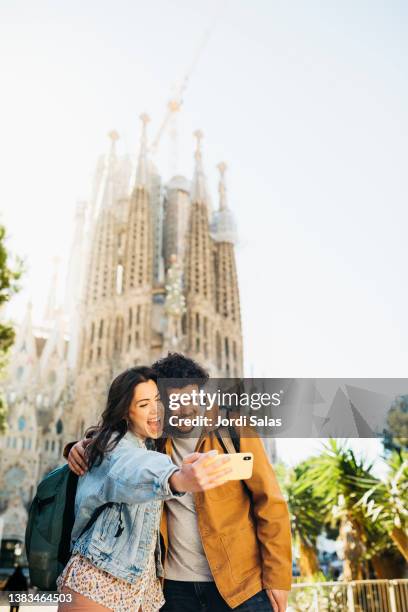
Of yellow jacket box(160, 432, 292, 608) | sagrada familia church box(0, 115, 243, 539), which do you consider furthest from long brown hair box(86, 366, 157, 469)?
sagrada familia church box(0, 115, 243, 539)

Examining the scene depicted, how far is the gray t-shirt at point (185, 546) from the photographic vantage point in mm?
2535

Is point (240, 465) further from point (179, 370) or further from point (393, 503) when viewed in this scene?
point (393, 503)

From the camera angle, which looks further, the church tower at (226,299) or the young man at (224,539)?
the church tower at (226,299)

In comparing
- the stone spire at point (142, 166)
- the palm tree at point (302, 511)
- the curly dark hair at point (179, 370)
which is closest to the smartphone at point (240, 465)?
the curly dark hair at point (179, 370)

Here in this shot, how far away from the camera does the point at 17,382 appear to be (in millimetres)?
33594

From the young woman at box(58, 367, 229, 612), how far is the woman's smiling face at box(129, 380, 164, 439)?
0.05 metres

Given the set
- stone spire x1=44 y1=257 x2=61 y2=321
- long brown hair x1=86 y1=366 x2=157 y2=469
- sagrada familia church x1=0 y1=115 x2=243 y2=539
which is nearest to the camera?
long brown hair x1=86 y1=366 x2=157 y2=469

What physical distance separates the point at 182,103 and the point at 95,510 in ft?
192

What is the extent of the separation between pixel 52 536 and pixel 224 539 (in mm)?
782

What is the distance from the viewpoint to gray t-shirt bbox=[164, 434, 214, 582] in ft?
8.32

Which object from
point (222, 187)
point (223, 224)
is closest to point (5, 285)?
point (223, 224)

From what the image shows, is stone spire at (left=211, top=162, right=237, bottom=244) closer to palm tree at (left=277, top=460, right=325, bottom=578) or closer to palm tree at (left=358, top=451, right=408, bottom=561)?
palm tree at (left=277, top=460, right=325, bottom=578)

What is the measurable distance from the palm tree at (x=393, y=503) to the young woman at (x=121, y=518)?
8.60m

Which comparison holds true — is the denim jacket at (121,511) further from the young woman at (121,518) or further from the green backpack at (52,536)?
the green backpack at (52,536)
